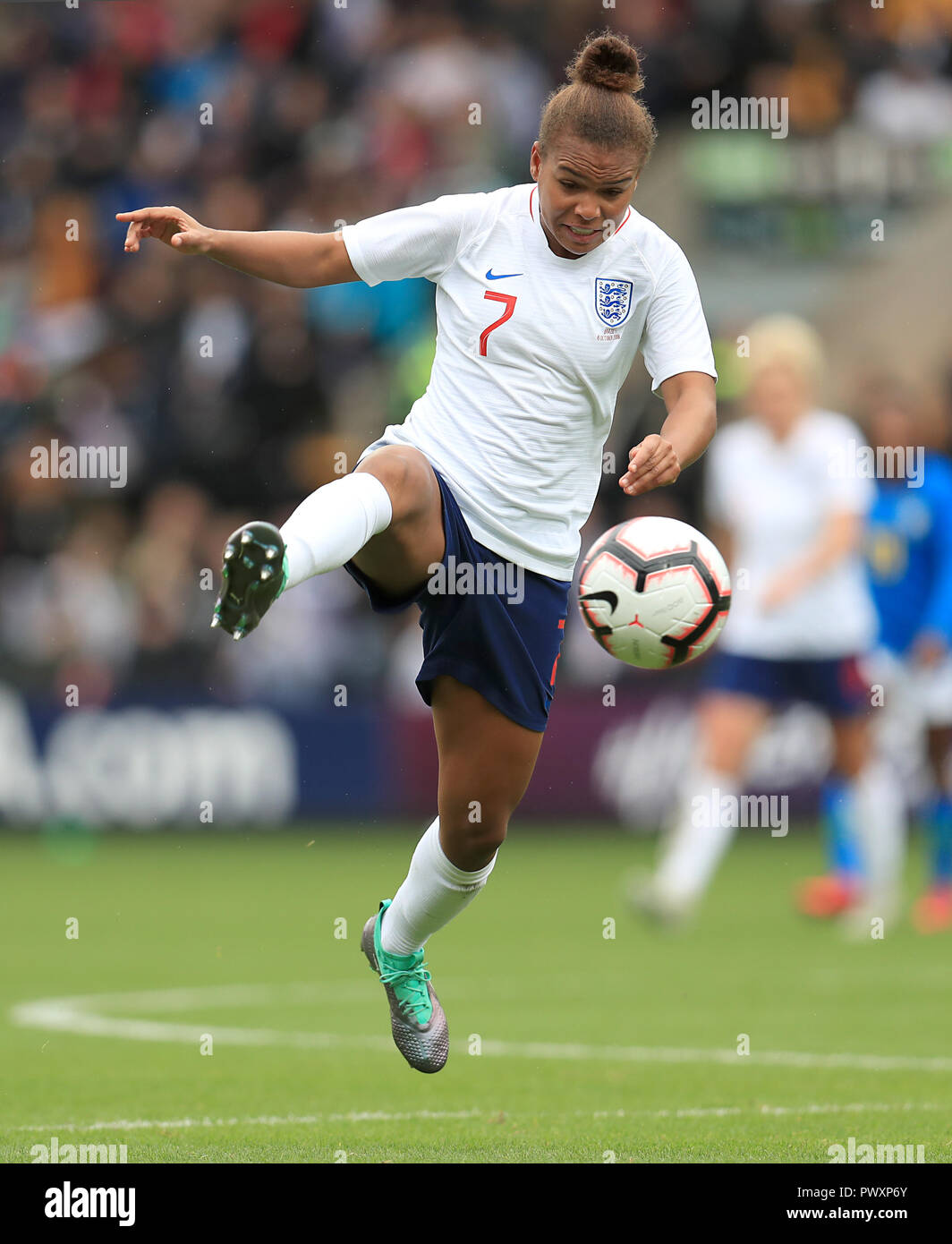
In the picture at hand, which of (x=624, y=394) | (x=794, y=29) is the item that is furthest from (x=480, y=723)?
(x=794, y=29)

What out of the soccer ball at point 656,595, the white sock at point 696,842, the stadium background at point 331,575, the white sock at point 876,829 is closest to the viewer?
the soccer ball at point 656,595

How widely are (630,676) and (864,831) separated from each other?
4.71 m

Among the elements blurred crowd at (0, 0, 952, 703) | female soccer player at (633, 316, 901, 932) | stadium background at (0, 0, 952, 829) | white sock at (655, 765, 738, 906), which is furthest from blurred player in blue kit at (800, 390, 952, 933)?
blurred crowd at (0, 0, 952, 703)

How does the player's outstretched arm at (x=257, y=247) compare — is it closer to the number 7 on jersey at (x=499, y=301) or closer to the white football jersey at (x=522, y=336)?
the white football jersey at (x=522, y=336)

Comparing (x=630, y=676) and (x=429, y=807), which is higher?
(x=630, y=676)

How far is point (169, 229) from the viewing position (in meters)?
4.98

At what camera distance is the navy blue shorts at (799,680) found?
10.0m

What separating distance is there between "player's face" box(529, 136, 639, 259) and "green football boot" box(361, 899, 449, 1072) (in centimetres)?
212

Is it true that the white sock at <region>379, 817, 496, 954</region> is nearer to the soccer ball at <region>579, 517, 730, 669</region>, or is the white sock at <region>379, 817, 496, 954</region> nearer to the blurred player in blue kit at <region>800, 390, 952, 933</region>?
the soccer ball at <region>579, 517, 730, 669</region>

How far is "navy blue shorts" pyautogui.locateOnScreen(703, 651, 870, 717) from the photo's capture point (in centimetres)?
1001

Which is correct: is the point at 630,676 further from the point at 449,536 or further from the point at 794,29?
the point at 449,536

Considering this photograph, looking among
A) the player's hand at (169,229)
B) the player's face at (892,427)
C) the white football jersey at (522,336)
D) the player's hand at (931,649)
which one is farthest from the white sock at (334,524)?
the player's hand at (931,649)

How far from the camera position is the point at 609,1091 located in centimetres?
610

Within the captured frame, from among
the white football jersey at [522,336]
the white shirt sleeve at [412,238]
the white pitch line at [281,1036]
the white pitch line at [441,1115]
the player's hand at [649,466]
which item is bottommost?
the white pitch line at [281,1036]
